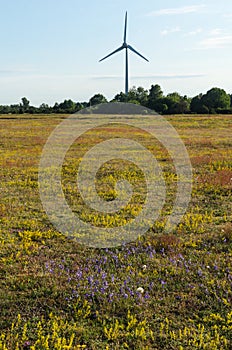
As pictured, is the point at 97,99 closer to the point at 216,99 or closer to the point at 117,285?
the point at 216,99

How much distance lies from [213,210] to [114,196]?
3344 mm

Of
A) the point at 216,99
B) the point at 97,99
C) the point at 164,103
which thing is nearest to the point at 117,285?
the point at 164,103

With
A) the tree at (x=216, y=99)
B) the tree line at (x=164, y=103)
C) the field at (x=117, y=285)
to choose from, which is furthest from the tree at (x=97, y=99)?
the field at (x=117, y=285)

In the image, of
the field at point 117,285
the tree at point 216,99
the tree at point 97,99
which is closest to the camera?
the field at point 117,285

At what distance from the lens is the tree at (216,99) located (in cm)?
10662

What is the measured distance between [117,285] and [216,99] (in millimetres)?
106485

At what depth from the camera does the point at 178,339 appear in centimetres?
542

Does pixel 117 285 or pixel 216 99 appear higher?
pixel 216 99

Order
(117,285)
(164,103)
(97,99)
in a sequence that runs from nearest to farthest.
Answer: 1. (117,285)
2. (164,103)
3. (97,99)

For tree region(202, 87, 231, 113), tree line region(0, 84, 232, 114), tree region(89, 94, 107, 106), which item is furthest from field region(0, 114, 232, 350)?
tree region(89, 94, 107, 106)

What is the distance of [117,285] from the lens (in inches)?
269

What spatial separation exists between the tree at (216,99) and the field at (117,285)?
98.9 m

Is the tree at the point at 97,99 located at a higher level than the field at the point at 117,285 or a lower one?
higher

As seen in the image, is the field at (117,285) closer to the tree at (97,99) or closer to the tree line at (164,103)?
the tree line at (164,103)
